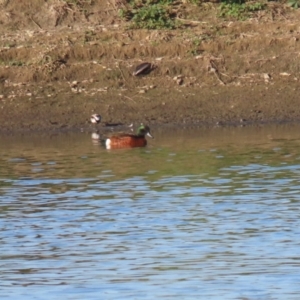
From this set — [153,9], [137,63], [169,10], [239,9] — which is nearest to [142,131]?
[137,63]

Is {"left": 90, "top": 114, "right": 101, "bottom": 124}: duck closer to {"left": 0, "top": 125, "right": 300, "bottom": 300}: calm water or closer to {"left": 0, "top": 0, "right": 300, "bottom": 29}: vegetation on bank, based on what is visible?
{"left": 0, "top": 125, "right": 300, "bottom": 300}: calm water

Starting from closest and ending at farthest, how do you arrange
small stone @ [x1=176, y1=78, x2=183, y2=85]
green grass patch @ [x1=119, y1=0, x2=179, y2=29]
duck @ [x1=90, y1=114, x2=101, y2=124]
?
1. duck @ [x1=90, y1=114, x2=101, y2=124]
2. small stone @ [x1=176, y1=78, x2=183, y2=85]
3. green grass patch @ [x1=119, y1=0, x2=179, y2=29]

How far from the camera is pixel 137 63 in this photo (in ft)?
67.1

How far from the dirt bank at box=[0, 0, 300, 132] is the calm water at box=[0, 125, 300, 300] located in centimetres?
235

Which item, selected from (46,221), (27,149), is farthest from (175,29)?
(46,221)

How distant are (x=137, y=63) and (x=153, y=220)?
10017 millimetres

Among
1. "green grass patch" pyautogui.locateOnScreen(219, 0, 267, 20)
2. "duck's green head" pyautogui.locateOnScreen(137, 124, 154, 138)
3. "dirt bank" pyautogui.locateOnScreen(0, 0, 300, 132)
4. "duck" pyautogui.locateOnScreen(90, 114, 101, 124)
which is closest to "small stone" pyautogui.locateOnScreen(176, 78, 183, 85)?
"dirt bank" pyautogui.locateOnScreen(0, 0, 300, 132)

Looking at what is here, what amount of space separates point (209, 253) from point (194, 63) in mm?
11611

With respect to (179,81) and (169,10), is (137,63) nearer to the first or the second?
(179,81)

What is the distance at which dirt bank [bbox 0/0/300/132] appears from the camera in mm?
19438

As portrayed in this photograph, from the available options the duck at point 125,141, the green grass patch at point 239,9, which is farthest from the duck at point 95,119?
the green grass patch at point 239,9

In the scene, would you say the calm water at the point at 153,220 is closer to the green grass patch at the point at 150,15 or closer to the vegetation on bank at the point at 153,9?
the green grass patch at the point at 150,15

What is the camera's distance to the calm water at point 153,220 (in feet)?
26.8

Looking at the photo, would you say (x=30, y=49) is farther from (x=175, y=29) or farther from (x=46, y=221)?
(x=46, y=221)
